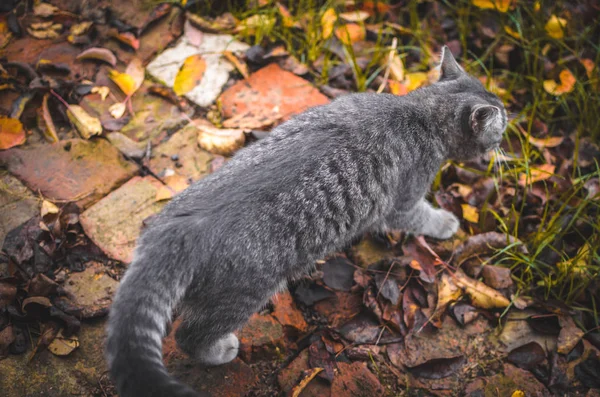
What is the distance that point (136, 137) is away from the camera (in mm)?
3152

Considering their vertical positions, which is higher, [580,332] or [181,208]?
[181,208]

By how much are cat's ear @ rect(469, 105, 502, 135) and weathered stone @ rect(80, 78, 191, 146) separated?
6.24 ft

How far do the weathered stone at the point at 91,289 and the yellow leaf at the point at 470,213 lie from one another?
7.14ft

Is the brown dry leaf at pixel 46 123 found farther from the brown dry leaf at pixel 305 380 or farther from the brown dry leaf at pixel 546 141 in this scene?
the brown dry leaf at pixel 546 141

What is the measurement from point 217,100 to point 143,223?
1.11 meters

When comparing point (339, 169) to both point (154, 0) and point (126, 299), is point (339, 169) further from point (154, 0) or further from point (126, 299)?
point (154, 0)

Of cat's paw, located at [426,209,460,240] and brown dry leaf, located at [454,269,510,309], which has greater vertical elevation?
cat's paw, located at [426,209,460,240]

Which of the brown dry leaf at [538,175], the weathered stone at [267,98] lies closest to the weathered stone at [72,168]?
the weathered stone at [267,98]

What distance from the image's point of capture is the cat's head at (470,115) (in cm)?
252

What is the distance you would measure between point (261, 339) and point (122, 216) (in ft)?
3.65

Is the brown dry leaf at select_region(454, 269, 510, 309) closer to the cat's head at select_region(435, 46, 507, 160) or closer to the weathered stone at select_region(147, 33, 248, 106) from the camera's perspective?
the cat's head at select_region(435, 46, 507, 160)

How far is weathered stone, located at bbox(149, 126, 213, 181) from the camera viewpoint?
3.04 m

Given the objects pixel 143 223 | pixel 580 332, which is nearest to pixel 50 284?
pixel 143 223

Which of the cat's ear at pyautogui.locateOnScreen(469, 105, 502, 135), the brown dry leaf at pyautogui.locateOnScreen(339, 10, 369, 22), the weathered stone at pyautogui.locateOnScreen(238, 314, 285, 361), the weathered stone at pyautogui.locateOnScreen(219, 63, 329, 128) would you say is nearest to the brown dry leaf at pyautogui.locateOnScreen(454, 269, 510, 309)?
the cat's ear at pyautogui.locateOnScreen(469, 105, 502, 135)
